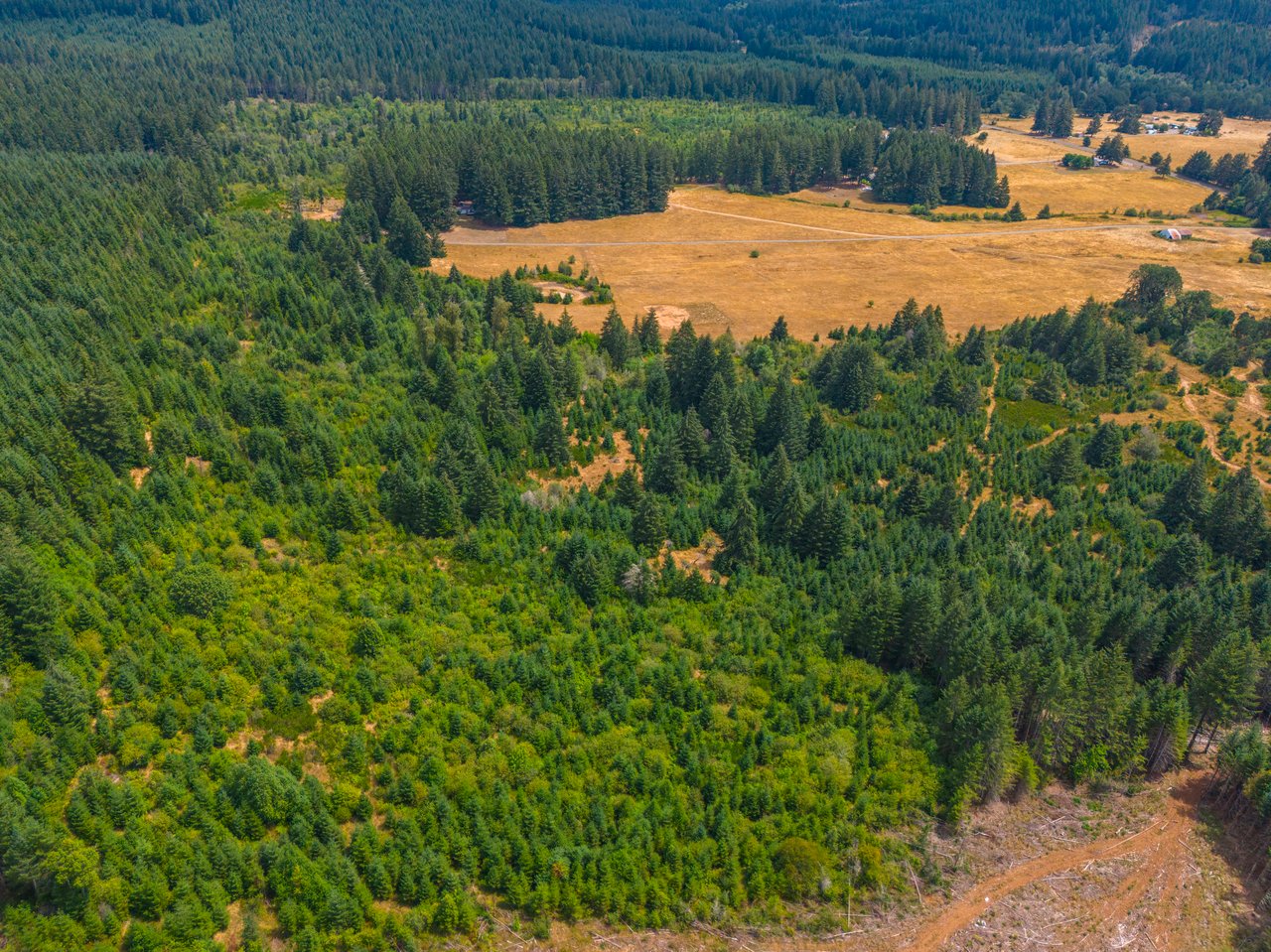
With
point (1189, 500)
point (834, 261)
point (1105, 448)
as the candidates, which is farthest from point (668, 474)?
point (834, 261)

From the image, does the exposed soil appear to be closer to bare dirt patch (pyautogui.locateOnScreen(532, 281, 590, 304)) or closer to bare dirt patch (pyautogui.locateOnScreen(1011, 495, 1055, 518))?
bare dirt patch (pyautogui.locateOnScreen(1011, 495, 1055, 518))

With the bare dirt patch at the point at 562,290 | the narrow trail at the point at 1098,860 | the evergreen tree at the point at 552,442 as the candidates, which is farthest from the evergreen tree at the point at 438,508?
the bare dirt patch at the point at 562,290

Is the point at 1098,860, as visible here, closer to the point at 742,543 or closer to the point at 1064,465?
the point at 742,543

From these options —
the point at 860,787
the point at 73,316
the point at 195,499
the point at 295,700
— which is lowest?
the point at 860,787

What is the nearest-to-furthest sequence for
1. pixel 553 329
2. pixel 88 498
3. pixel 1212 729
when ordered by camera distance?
pixel 1212 729 < pixel 88 498 < pixel 553 329

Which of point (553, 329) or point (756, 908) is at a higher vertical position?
point (553, 329)

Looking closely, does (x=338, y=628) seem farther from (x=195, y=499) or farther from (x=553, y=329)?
(x=553, y=329)

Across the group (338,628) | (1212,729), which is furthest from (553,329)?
(1212,729)
